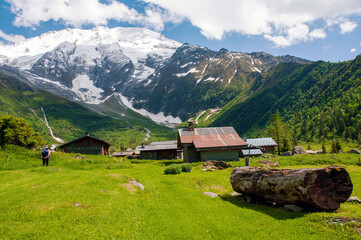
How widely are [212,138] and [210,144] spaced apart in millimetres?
2441

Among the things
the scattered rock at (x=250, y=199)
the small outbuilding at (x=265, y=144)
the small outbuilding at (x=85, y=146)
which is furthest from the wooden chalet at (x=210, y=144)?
the small outbuilding at (x=85, y=146)

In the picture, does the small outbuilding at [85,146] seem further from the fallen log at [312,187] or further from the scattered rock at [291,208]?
the scattered rock at [291,208]

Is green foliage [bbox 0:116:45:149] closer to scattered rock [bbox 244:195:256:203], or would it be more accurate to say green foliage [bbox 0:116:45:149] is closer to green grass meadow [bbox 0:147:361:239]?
green grass meadow [bbox 0:147:361:239]

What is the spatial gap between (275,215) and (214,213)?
11.4ft

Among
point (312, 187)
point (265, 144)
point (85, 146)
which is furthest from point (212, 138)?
point (85, 146)

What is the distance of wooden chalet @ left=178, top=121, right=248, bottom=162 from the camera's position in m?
43.0

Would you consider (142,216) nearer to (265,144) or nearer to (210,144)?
(210,144)

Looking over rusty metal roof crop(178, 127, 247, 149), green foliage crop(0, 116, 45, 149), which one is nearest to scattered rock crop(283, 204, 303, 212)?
rusty metal roof crop(178, 127, 247, 149)

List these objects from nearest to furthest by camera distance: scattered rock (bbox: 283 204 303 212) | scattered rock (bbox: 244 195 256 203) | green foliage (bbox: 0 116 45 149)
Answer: scattered rock (bbox: 283 204 303 212), scattered rock (bbox: 244 195 256 203), green foliage (bbox: 0 116 45 149)

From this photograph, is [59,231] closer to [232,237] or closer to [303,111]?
[232,237]

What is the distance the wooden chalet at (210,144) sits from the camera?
43031mm

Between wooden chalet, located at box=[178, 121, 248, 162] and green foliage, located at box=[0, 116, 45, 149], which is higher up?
green foliage, located at box=[0, 116, 45, 149]

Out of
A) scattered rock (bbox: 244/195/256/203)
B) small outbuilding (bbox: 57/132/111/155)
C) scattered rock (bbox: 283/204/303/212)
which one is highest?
small outbuilding (bbox: 57/132/111/155)

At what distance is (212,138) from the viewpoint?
45.5m
